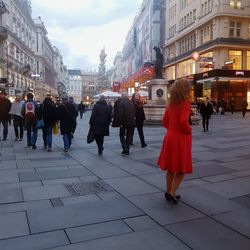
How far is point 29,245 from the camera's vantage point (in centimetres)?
412

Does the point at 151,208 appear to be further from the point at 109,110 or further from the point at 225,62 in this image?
the point at 225,62

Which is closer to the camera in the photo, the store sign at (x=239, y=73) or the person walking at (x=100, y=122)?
the person walking at (x=100, y=122)

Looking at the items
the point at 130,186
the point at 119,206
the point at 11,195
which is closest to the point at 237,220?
the point at 119,206

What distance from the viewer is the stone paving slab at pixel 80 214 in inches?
187

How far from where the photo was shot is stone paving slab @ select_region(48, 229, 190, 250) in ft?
13.2

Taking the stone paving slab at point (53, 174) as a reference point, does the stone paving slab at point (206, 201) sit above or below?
above

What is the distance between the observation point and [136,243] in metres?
4.13

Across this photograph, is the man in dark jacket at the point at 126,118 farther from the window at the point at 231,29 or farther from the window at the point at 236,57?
the window at the point at 231,29

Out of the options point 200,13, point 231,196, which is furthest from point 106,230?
point 200,13

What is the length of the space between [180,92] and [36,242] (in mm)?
2883

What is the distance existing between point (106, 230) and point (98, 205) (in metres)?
1.07

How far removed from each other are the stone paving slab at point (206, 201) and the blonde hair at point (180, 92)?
153 cm

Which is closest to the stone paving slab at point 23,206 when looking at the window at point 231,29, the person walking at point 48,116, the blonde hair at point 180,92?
Result: the blonde hair at point 180,92

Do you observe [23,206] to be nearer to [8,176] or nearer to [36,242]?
[36,242]
